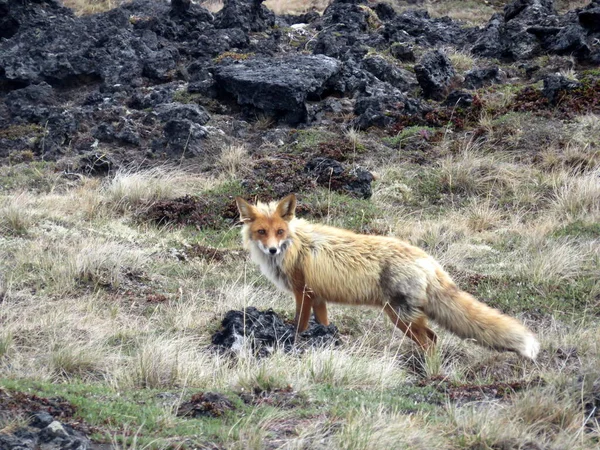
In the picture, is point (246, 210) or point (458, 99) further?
point (458, 99)

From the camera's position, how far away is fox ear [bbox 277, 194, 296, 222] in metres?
6.91

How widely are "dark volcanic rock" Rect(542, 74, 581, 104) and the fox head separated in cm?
977

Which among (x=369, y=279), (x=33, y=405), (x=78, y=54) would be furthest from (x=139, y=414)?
(x=78, y=54)

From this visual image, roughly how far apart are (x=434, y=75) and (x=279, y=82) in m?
3.74

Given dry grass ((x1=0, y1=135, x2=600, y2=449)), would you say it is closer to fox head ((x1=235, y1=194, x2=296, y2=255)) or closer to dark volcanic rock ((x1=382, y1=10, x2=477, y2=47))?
fox head ((x1=235, y1=194, x2=296, y2=255))

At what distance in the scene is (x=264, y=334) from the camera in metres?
6.55

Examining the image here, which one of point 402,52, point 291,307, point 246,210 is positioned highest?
point 402,52

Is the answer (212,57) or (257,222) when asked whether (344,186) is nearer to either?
(257,222)

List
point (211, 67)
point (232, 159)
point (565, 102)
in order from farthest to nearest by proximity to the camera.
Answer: point (211, 67) → point (565, 102) → point (232, 159)

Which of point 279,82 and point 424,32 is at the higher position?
point 424,32

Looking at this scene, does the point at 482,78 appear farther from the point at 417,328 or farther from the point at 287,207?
the point at 417,328

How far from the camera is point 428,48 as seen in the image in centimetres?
2003

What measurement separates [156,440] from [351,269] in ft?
10.1

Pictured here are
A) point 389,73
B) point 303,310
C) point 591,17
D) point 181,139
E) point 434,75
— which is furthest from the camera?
point 591,17
